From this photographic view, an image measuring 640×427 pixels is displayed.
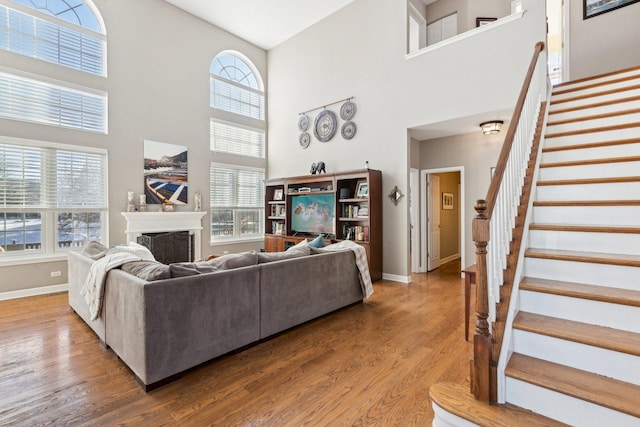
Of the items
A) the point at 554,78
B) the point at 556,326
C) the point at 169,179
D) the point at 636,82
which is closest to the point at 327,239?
the point at 169,179

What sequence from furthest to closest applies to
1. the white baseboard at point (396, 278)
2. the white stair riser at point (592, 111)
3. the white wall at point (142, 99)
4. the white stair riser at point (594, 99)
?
the white baseboard at point (396, 278)
the white wall at point (142, 99)
the white stair riser at point (594, 99)
the white stair riser at point (592, 111)

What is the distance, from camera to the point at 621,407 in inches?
51.6

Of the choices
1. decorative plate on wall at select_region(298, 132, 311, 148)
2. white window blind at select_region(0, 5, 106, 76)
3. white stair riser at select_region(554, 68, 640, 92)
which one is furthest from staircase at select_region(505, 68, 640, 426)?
white window blind at select_region(0, 5, 106, 76)

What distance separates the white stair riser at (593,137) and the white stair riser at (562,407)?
8.41 ft

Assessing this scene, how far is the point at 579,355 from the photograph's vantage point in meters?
1.63

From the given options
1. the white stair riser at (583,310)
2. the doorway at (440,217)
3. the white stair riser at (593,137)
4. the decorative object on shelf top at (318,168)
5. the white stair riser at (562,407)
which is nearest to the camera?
the white stair riser at (562,407)

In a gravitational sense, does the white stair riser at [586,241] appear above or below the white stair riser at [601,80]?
below

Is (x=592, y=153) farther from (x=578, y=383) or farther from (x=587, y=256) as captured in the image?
(x=578, y=383)

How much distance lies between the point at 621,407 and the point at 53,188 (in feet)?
21.1

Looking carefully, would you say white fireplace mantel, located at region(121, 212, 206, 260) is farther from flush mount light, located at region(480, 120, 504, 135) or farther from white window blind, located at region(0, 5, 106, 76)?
flush mount light, located at region(480, 120, 504, 135)

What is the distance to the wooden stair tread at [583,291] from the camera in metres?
1.69

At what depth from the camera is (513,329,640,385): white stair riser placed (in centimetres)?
149

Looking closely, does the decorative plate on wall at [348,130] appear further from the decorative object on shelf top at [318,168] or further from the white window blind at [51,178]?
the white window blind at [51,178]

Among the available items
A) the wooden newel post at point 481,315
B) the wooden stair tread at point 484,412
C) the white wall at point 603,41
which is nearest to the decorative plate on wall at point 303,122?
the white wall at point 603,41
